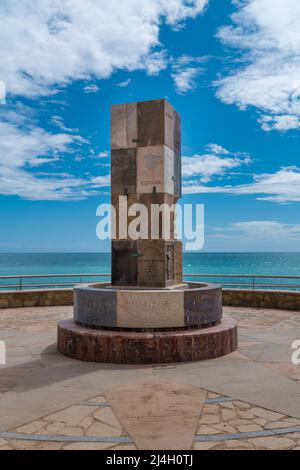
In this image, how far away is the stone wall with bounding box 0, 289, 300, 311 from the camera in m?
13.0

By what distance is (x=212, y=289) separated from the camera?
779 centimetres

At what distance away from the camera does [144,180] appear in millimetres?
8227

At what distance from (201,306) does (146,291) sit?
1.01 meters

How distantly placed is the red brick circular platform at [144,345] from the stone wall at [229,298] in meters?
6.28

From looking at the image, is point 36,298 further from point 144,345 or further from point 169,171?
point 144,345

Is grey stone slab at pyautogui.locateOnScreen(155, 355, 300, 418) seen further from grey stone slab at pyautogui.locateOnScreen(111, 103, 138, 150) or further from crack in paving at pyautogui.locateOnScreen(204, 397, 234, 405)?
grey stone slab at pyautogui.locateOnScreen(111, 103, 138, 150)

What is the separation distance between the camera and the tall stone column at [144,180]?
812 centimetres

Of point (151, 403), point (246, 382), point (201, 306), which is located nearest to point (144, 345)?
point (201, 306)

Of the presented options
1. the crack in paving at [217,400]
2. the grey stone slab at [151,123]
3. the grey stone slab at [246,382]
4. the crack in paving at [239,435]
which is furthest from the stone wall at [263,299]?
the crack in paving at [239,435]

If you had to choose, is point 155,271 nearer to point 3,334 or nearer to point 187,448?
point 3,334

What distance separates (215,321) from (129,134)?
12.6 feet

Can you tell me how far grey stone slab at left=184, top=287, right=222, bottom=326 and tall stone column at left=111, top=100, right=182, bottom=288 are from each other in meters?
0.79

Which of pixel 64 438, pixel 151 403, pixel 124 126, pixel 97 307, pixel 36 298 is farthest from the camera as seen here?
pixel 36 298

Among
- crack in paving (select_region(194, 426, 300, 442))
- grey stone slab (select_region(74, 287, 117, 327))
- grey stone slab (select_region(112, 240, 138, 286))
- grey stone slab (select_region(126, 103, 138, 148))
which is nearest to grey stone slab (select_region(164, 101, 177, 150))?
grey stone slab (select_region(126, 103, 138, 148))
